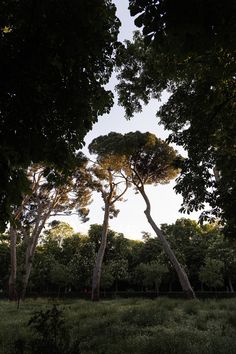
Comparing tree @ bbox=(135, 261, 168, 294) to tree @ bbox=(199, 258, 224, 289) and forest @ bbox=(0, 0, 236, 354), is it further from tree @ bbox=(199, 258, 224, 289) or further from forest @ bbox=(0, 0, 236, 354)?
forest @ bbox=(0, 0, 236, 354)

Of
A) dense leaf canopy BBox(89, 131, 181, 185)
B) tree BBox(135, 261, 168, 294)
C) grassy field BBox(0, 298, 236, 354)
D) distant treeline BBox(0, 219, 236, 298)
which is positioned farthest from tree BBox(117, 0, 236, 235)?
tree BBox(135, 261, 168, 294)

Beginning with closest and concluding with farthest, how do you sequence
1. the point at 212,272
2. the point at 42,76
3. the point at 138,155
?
1. the point at 42,76
2. the point at 138,155
3. the point at 212,272

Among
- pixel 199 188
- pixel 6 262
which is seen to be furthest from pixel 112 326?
pixel 6 262

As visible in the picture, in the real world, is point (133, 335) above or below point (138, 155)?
below

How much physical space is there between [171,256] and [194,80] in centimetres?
1585

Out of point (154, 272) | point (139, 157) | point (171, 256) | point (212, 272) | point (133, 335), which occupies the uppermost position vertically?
point (139, 157)

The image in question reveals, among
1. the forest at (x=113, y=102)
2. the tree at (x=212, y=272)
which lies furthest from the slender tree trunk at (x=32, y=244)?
the tree at (x=212, y=272)

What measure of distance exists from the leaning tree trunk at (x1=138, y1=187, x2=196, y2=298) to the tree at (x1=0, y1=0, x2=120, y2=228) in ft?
61.6

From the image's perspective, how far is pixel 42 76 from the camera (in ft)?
12.5

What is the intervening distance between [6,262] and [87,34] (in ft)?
171

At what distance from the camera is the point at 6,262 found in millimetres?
50562

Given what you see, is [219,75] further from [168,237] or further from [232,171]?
[168,237]

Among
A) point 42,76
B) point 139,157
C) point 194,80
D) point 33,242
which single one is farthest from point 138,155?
point 42,76

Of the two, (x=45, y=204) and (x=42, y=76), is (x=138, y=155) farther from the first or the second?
(x=42, y=76)
